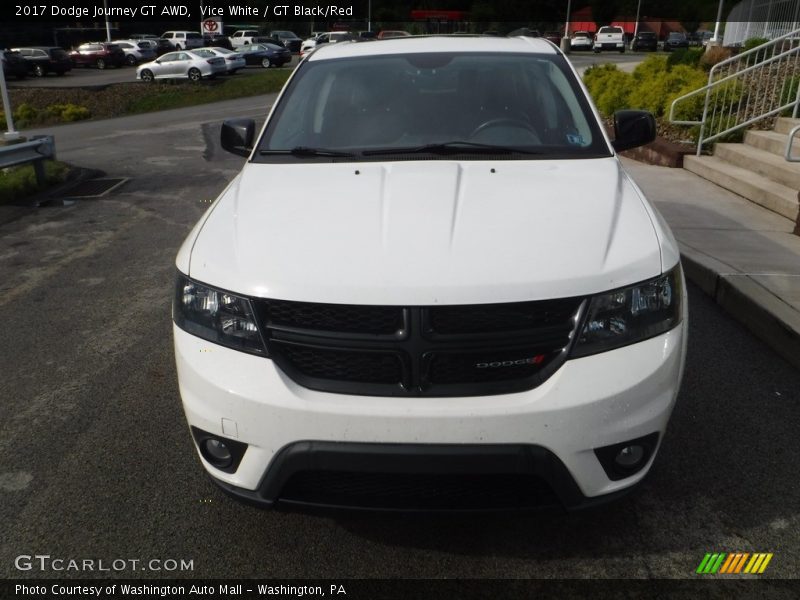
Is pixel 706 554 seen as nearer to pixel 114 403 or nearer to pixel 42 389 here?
pixel 114 403

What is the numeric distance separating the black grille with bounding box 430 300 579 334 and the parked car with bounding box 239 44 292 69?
4241cm

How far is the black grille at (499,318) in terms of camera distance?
2275 millimetres

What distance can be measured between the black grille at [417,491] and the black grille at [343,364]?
12.2 inches

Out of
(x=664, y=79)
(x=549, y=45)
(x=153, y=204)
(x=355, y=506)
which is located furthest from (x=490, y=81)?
(x=664, y=79)

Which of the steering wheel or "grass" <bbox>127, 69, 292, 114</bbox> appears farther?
"grass" <bbox>127, 69, 292, 114</bbox>

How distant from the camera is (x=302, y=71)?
414cm

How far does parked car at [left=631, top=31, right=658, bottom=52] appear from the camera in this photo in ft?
194

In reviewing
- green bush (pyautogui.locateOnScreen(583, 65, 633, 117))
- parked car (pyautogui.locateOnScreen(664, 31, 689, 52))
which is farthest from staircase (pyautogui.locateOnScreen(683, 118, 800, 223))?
parked car (pyautogui.locateOnScreen(664, 31, 689, 52))

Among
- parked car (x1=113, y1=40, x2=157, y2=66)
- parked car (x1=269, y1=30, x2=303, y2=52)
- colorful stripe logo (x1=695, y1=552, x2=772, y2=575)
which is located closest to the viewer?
colorful stripe logo (x1=695, y1=552, x2=772, y2=575)

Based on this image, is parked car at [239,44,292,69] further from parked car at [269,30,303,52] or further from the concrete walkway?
the concrete walkway

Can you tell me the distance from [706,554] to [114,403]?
287 centimetres

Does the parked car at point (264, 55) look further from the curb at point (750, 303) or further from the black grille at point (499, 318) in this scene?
the black grille at point (499, 318)

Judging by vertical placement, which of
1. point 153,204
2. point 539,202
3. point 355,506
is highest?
point 539,202

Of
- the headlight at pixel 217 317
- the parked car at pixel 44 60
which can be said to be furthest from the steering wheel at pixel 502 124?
the parked car at pixel 44 60
